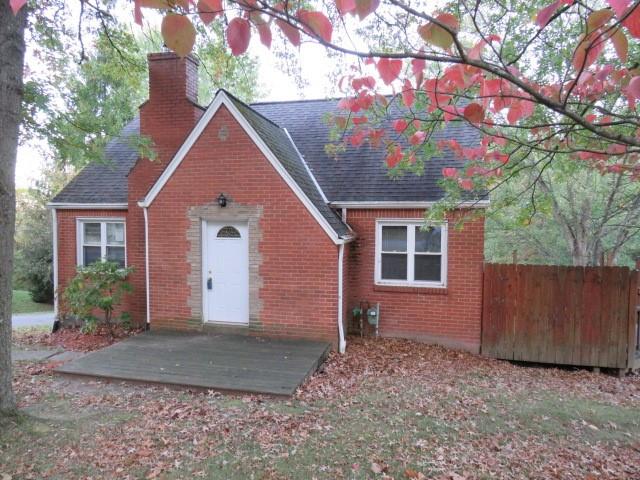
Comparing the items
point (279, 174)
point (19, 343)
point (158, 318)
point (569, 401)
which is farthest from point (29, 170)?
point (569, 401)

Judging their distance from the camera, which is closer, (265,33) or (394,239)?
(265,33)

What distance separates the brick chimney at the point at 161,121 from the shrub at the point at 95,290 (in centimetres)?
92

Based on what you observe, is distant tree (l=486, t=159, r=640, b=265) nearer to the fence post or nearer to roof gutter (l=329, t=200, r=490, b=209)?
the fence post

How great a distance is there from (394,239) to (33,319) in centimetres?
1606


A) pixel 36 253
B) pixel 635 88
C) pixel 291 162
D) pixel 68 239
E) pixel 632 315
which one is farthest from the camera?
pixel 36 253

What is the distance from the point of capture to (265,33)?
1.89 meters

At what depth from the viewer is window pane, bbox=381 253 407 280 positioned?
31.0 feet

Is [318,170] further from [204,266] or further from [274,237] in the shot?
[204,266]

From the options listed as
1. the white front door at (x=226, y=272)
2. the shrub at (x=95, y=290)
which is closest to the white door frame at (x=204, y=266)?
the white front door at (x=226, y=272)

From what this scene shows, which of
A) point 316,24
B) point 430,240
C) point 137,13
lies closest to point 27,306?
point 430,240

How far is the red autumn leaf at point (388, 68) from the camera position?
8.39 ft

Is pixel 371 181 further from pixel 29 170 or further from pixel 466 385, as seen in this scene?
pixel 29 170

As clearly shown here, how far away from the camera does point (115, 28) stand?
8.54 meters

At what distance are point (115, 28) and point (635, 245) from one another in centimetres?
1562
